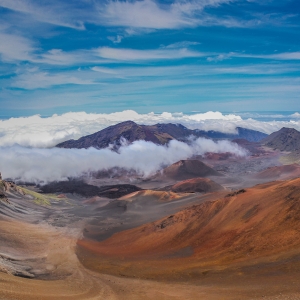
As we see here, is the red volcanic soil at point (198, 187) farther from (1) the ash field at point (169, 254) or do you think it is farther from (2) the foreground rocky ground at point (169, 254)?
(1) the ash field at point (169, 254)

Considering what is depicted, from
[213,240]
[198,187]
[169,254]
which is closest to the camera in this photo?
[169,254]

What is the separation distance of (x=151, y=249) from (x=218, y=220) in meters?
14.3

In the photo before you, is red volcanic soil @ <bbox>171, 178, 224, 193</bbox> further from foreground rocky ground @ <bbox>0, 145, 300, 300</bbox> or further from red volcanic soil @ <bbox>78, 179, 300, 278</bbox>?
red volcanic soil @ <bbox>78, 179, 300, 278</bbox>

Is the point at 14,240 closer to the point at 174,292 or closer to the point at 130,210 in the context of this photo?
the point at 174,292

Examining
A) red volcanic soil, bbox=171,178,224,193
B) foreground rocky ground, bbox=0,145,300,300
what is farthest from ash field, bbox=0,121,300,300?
red volcanic soil, bbox=171,178,224,193

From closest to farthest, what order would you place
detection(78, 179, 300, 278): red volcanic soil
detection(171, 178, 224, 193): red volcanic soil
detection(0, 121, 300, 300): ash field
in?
detection(0, 121, 300, 300): ash field
detection(78, 179, 300, 278): red volcanic soil
detection(171, 178, 224, 193): red volcanic soil

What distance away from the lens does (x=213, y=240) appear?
5631cm

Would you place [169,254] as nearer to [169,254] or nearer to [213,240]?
[169,254]

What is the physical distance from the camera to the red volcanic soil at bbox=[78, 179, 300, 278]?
44.6 meters

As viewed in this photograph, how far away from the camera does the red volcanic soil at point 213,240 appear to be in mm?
44594

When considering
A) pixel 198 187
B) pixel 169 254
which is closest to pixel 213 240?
pixel 169 254

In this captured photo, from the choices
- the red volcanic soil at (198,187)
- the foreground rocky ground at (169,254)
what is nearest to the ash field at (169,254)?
the foreground rocky ground at (169,254)

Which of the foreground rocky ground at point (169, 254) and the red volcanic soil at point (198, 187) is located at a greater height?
the foreground rocky ground at point (169, 254)

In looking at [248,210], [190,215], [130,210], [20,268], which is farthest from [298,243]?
[130,210]
